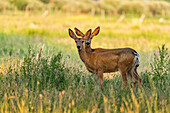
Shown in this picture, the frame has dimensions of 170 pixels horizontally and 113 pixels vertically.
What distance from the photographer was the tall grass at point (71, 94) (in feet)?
15.8

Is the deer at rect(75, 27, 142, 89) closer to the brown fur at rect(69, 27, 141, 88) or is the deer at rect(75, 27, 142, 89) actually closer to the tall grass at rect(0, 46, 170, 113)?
the brown fur at rect(69, 27, 141, 88)

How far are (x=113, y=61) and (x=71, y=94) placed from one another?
126cm

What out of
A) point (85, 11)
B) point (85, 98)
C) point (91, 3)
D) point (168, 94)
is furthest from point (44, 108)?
point (91, 3)

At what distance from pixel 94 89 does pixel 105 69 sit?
114 cm

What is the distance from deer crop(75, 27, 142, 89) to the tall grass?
255 mm

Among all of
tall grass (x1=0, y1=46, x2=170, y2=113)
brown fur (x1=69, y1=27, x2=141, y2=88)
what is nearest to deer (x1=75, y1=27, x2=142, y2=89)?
brown fur (x1=69, y1=27, x2=141, y2=88)

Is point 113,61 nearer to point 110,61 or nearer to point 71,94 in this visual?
point 110,61

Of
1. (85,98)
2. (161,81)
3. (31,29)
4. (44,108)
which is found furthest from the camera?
(31,29)

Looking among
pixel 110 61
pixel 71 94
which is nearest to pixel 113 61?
pixel 110 61

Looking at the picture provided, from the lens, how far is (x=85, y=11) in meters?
53.0

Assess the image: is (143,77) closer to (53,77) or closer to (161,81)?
(161,81)

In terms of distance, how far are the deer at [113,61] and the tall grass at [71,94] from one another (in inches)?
10.0

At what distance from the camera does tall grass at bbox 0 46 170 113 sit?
480cm

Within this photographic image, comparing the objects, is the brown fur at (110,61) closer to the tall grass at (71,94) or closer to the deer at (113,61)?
the deer at (113,61)
